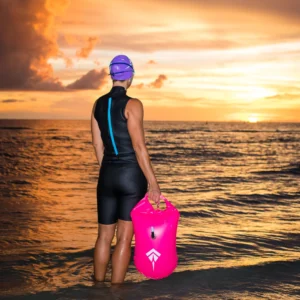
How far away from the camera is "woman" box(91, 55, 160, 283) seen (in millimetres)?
4027

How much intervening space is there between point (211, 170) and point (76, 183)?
7.21 metres

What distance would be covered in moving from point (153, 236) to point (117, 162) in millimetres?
791

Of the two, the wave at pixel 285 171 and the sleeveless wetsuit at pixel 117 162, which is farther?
the wave at pixel 285 171

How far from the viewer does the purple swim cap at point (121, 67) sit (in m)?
4.18

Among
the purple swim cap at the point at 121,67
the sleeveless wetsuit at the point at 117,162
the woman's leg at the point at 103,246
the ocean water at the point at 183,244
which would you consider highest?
the purple swim cap at the point at 121,67

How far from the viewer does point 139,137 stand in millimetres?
3980

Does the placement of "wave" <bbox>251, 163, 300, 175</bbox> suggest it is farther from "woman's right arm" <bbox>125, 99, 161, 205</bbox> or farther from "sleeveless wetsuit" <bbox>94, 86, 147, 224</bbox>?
"woman's right arm" <bbox>125, 99, 161, 205</bbox>

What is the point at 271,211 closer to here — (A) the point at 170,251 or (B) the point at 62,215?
(B) the point at 62,215

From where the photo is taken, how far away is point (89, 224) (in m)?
7.98

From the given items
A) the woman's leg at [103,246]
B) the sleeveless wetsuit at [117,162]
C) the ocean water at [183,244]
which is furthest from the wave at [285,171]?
the sleeveless wetsuit at [117,162]

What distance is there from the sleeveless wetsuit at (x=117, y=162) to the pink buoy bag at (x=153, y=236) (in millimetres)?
138

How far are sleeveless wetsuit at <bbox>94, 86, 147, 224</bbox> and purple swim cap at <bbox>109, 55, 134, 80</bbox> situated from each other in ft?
0.39

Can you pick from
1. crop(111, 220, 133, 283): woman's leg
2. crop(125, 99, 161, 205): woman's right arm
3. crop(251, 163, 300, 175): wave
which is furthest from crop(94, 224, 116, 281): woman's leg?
crop(251, 163, 300, 175): wave

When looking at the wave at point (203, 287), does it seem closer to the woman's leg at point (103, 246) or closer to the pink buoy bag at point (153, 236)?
the woman's leg at point (103, 246)
